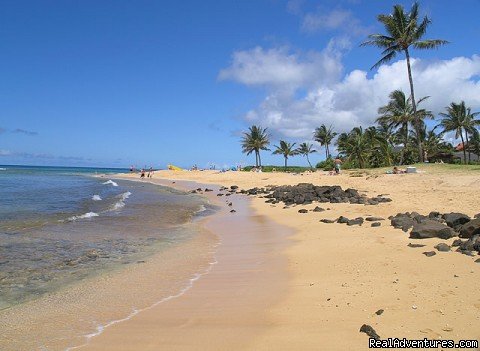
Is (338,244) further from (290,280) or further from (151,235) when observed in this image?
(151,235)

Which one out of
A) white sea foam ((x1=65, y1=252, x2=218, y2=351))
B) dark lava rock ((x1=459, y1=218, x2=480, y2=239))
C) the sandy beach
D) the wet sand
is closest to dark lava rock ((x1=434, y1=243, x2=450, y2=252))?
the sandy beach

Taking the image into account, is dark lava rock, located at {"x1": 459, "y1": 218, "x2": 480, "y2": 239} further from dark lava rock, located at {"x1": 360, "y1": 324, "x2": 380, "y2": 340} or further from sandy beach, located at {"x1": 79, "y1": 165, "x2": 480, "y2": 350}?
dark lava rock, located at {"x1": 360, "y1": 324, "x2": 380, "y2": 340}

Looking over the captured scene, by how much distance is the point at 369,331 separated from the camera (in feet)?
14.9

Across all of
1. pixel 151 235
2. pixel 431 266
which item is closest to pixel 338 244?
pixel 431 266

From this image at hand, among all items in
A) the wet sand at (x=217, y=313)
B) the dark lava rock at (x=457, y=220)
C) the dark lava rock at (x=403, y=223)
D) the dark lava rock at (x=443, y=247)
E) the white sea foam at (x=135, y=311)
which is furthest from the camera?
the dark lava rock at (x=403, y=223)

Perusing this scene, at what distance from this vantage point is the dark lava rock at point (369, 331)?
14.6ft

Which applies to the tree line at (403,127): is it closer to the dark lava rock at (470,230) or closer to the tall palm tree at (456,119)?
the tall palm tree at (456,119)

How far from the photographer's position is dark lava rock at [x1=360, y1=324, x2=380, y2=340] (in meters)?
4.45

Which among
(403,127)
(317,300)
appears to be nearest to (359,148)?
(403,127)

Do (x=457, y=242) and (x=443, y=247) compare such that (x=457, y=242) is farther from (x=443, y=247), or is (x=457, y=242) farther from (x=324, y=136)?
(x=324, y=136)

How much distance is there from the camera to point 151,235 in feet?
43.7

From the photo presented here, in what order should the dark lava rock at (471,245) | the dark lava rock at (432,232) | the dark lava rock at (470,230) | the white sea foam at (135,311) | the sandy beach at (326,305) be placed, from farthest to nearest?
the dark lava rock at (432,232), the dark lava rock at (470,230), the dark lava rock at (471,245), the white sea foam at (135,311), the sandy beach at (326,305)

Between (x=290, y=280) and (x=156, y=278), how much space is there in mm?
2858

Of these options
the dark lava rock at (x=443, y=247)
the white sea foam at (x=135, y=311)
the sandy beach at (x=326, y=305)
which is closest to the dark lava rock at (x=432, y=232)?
the sandy beach at (x=326, y=305)
